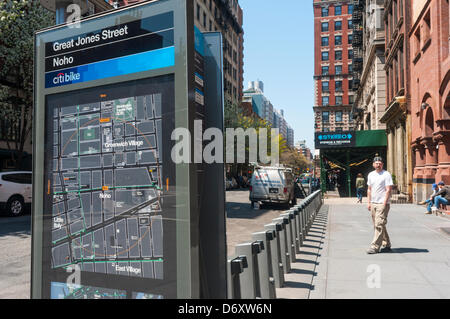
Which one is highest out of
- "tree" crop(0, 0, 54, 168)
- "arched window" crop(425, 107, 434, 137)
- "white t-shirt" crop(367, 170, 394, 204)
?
"tree" crop(0, 0, 54, 168)

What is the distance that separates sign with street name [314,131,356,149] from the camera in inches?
1141

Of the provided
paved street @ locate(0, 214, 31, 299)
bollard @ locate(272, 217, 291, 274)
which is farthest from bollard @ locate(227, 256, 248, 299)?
paved street @ locate(0, 214, 31, 299)

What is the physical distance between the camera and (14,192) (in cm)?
1495

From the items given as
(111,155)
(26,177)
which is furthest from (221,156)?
(26,177)

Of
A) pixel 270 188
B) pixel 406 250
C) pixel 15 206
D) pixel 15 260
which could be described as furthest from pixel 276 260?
pixel 270 188

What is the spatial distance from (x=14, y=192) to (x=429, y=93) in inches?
737

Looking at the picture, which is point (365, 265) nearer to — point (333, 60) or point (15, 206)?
point (15, 206)

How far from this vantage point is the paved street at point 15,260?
17.9 feet

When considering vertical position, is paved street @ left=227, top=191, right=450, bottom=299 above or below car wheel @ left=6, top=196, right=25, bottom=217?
below

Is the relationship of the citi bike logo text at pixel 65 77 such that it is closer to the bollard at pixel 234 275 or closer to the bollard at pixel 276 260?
the bollard at pixel 234 275

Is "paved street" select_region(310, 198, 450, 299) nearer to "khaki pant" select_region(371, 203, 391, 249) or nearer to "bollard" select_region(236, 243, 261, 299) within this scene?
"khaki pant" select_region(371, 203, 391, 249)

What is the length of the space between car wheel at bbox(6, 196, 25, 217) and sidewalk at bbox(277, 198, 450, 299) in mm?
11410
